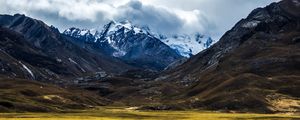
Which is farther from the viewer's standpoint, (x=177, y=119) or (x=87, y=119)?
(x=177, y=119)

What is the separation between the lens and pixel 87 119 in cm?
18200

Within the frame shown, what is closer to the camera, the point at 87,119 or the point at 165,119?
the point at 87,119

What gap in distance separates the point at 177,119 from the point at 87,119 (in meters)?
37.2

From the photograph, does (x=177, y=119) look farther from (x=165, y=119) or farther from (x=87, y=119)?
(x=87, y=119)

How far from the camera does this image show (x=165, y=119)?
198500 millimetres

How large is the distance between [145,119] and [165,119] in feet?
28.0

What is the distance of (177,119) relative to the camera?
198875 millimetres

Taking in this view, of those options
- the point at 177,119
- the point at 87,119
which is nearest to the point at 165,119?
the point at 177,119

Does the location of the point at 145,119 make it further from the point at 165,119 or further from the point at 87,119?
the point at 87,119

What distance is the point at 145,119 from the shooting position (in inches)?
7677

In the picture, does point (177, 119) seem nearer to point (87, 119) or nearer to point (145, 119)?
point (145, 119)

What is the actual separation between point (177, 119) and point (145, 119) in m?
13.0

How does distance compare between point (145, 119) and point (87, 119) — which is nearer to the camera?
point (87, 119)
